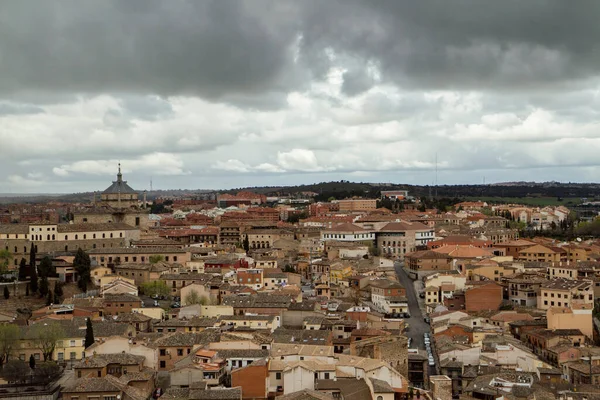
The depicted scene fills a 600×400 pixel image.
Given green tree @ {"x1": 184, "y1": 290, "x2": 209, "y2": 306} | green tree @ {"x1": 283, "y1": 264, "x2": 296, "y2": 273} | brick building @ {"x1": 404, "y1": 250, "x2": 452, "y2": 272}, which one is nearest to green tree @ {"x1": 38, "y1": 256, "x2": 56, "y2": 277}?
green tree @ {"x1": 184, "y1": 290, "x2": 209, "y2": 306}

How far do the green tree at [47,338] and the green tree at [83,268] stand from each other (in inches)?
522

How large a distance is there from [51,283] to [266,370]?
2284 centimetres

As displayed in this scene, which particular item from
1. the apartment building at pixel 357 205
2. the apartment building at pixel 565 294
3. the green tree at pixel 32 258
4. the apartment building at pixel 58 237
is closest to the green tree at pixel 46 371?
the green tree at pixel 32 258

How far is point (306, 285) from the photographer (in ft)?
162

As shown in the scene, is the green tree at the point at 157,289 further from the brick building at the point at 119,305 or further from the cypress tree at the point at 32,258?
the cypress tree at the point at 32,258

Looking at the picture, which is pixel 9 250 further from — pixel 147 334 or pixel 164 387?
pixel 164 387

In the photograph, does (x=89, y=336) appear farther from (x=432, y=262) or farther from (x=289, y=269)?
(x=432, y=262)

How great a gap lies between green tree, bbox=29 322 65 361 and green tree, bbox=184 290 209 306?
8890 mm

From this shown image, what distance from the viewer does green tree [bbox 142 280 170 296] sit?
43688 mm

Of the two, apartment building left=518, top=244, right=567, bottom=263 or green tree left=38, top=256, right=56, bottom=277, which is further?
apartment building left=518, top=244, right=567, bottom=263

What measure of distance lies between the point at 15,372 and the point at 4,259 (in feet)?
72.3

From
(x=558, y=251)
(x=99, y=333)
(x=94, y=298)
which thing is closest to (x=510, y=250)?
(x=558, y=251)

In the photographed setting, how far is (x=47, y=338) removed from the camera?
3123 centimetres

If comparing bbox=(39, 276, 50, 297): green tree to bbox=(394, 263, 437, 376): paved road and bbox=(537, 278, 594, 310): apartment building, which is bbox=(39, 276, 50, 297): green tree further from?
bbox=(537, 278, 594, 310): apartment building
